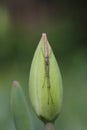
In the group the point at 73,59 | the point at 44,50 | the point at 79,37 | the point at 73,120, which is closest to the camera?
the point at 44,50

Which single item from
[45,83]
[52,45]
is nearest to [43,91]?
[45,83]

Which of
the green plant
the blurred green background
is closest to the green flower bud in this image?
the green plant

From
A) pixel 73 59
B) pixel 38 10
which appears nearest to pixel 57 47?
pixel 73 59

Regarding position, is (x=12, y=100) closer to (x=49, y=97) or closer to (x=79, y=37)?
(x=49, y=97)

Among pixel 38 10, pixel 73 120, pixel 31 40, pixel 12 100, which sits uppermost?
pixel 38 10

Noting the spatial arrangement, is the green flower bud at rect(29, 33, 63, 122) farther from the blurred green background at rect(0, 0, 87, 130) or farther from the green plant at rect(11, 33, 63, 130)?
the blurred green background at rect(0, 0, 87, 130)

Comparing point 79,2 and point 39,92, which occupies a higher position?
point 79,2

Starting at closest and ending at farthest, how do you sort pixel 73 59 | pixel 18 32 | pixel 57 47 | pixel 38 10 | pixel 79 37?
pixel 73 59
pixel 57 47
pixel 79 37
pixel 18 32
pixel 38 10
